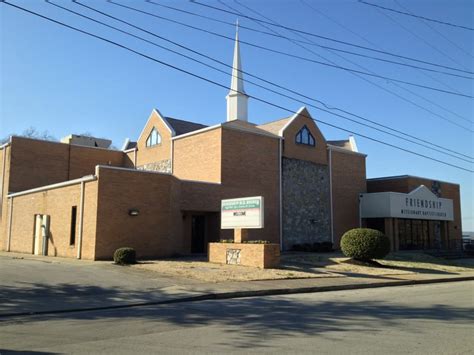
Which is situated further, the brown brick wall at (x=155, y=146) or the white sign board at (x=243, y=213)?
the brown brick wall at (x=155, y=146)

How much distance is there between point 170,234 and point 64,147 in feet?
51.9

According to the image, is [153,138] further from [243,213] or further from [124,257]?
[124,257]

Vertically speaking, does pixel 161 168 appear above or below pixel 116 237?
above

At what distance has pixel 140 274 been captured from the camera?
1816 cm

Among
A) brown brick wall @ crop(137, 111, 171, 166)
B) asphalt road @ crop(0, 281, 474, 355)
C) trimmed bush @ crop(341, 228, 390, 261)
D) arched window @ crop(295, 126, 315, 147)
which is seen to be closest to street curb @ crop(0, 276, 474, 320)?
asphalt road @ crop(0, 281, 474, 355)

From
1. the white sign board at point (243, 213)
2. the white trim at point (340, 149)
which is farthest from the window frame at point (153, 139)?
the white sign board at point (243, 213)

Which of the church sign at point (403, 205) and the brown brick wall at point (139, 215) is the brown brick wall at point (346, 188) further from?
the brown brick wall at point (139, 215)

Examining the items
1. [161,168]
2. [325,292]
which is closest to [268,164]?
[161,168]

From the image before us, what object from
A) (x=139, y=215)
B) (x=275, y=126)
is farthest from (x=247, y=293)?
(x=275, y=126)

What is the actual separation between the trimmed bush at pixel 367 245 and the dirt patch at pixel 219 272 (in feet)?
15.2

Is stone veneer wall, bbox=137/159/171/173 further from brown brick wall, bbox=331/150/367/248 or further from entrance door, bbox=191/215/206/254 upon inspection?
brown brick wall, bbox=331/150/367/248

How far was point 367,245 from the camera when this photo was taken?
2470 centimetres

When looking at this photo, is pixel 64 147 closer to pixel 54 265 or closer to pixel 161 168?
pixel 161 168

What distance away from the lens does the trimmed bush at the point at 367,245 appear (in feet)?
81.0
